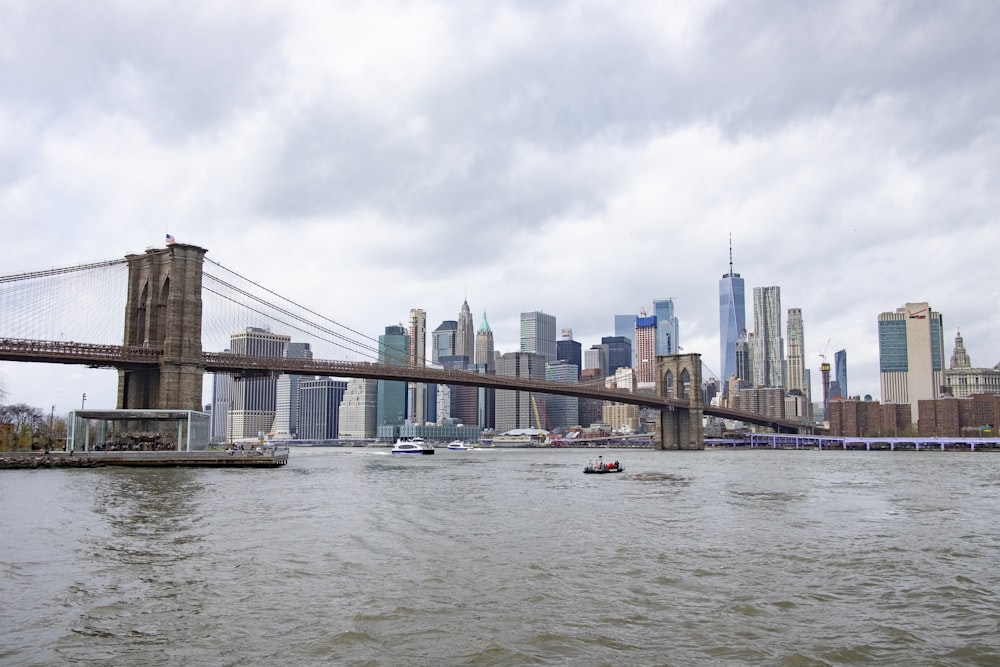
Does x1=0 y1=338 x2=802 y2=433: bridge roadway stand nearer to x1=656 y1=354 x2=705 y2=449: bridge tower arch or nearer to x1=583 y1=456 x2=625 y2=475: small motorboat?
x1=656 y1=354 x2=705 y2=449: bridge tower arch

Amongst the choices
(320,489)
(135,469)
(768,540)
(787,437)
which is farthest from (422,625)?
(787,437)

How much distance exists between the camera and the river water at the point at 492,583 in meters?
12.5

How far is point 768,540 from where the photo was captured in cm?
2347

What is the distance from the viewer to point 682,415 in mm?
135000

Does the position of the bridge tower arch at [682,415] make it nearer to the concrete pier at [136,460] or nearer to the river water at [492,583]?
the concrete pier at [136,460]

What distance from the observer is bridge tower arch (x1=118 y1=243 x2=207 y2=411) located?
218ft

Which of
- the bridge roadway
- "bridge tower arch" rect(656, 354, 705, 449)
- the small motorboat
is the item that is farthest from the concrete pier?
"bridge tower arch" rect(656, 354, 705, 449)

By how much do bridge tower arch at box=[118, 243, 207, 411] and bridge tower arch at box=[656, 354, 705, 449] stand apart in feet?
289

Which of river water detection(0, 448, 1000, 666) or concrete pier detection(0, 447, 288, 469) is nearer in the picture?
river water detection(0, 448, 1000, 666)

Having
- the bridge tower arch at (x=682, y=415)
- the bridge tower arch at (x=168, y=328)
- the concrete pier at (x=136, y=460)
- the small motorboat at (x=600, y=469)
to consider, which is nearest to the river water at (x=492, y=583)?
the concrete pier at (x=136, y=460)

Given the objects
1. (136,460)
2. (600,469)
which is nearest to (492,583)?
(600,469)

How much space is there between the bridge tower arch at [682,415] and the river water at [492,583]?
330 feet

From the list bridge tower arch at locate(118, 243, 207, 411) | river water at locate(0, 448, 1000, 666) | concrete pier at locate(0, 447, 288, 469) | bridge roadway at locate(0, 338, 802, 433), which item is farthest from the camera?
bridge tower arch at locate(118, 243, 207, 411)

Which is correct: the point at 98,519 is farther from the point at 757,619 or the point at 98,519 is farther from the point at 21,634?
the point at 757,619
